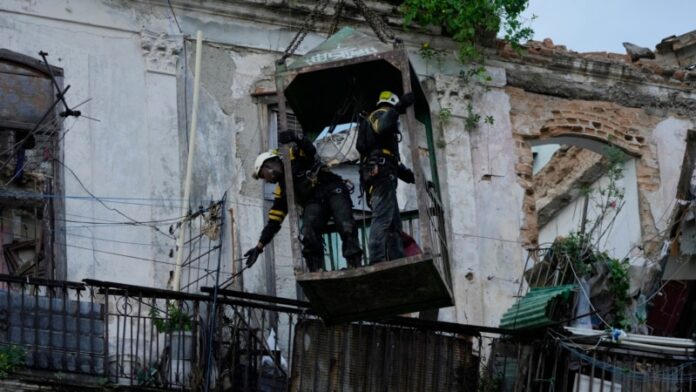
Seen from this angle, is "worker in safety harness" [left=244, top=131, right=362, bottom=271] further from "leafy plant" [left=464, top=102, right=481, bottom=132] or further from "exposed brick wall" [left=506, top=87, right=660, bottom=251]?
"exposed brick wall" [left=506, top=87, right=660, bottom=251]

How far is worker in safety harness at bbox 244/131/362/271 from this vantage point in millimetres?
15320

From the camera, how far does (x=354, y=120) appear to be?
16469mm

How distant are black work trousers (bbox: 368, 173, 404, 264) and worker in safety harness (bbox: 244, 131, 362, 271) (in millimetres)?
230

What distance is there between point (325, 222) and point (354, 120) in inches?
51.8

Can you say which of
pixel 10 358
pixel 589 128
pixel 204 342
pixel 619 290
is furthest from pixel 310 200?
pixel 589 128

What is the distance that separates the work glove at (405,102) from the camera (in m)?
14.9

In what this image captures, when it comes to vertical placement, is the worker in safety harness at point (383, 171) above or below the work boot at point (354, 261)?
above

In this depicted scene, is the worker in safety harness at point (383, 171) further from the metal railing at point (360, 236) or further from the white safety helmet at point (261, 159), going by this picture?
the white safety helmet at point (261, 159)

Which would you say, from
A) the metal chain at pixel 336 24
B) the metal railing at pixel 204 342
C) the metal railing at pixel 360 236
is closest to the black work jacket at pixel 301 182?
the metal railing at pixel 360 236

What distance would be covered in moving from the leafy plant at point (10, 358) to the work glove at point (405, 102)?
3.70m

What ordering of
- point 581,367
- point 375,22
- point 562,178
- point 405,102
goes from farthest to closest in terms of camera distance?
point 562,178, point 581,367, point 375,22, point 405,102

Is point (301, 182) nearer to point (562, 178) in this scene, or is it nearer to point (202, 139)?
point (202, 139)

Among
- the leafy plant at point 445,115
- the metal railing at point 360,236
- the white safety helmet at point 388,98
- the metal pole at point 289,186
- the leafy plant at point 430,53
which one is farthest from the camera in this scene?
the leafy plant at point 430,53

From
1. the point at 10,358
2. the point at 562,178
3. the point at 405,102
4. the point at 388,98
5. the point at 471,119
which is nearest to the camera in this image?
the point at 10,358
